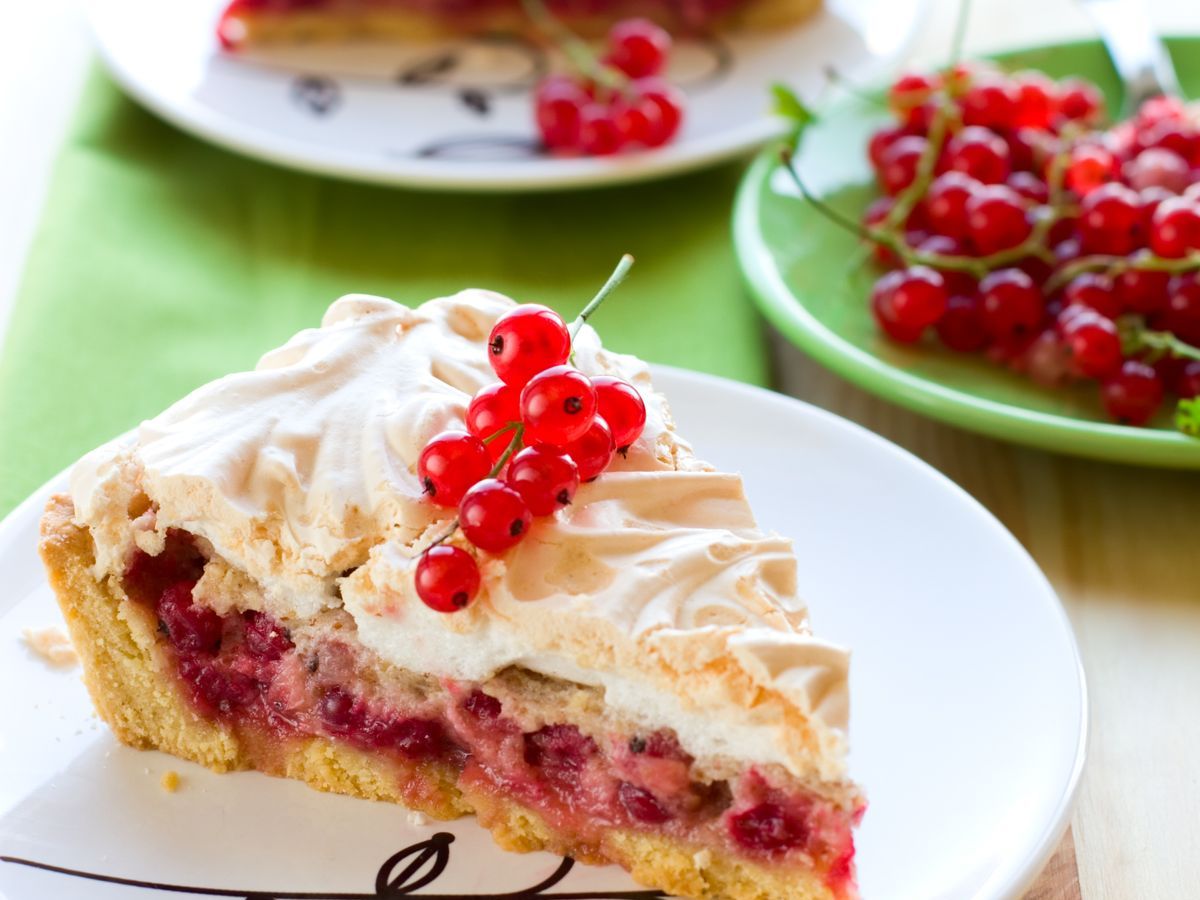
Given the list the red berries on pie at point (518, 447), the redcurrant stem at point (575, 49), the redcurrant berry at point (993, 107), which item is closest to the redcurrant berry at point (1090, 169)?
the redcurrant berry at point (993, 107)

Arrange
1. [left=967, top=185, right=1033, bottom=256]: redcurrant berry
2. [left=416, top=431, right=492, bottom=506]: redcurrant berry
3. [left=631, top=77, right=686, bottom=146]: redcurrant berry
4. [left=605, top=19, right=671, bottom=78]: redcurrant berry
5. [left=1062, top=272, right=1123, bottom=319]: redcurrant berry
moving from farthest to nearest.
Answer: [left=605, top=19, right=671, bottom=78]: redcurrant berry < [left=631, top=77, right=686, bottom=146]: redcurrant berry < [left=967, top=185, right=1033, bottom=256]: redcurrant berry < [left=1062, top=272, right=1123, bottom=319]: redcurrant berry < [left=416, top=431, right=492, bottom=506]: redcurrant berry

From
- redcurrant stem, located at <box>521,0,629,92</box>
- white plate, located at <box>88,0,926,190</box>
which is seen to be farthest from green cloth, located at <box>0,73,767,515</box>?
redcurrant stem, located at <box>521,0,629,92</box>

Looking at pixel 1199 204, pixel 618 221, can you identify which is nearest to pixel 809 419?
pixel 1199 204

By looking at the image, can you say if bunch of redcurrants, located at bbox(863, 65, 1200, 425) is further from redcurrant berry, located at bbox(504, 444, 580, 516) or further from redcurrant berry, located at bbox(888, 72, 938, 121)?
redcurrant berry, located at bbox(504, 444, 580, 516)

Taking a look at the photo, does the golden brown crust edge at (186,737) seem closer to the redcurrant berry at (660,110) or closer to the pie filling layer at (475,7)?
the redcurrant berry at (660,110)

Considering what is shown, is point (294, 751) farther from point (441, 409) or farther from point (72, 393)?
point (72, 393)
